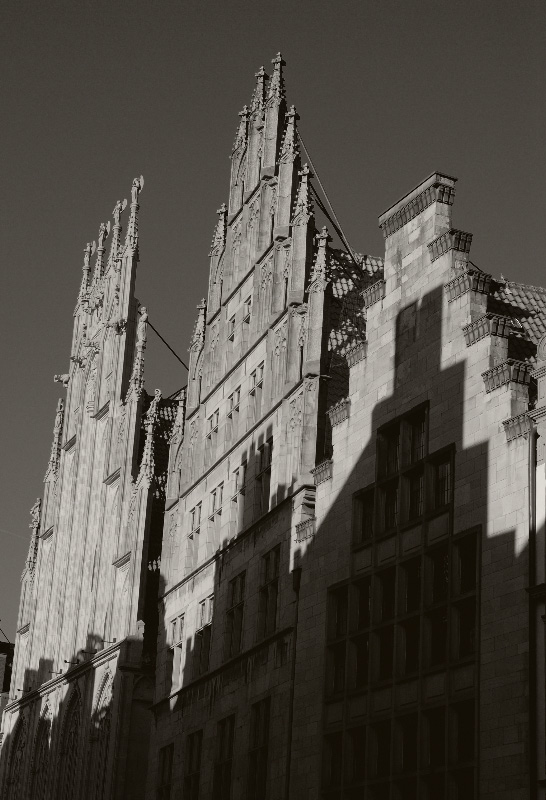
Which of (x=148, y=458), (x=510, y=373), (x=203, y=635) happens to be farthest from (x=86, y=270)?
(x=510, y=373)

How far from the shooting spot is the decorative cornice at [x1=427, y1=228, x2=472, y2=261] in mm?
31297

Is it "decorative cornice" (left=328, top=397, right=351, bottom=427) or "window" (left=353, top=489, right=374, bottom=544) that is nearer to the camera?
"window" (left=353, top=489, right=374, bottom=544)

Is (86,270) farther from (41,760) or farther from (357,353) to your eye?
(357,353)

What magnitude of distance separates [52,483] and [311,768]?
3078 centimetres

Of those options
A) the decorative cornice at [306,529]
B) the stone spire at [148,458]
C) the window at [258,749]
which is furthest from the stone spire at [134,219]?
the window at [258,749]

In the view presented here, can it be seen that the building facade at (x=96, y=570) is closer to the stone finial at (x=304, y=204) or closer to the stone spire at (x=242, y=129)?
the stone spire at (x=242, y=129)

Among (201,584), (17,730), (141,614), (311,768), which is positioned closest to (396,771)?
(311,768)

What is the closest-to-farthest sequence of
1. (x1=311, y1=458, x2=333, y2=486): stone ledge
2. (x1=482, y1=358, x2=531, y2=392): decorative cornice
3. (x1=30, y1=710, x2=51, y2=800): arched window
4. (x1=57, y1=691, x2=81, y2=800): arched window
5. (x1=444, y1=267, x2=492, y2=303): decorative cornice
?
(x1=482, y1=358, x2=531, y2=392): decorative cornice < (x1=444, y1=267, x2=492, y2=303): decorative cornice < (x1=311, y1=458, x2=333, y2=486): stone ledge < (x1=57, y1=691, x2=81, y2=800): arched window < (x1=30, y1=710, x2=51, y2=800): arched window

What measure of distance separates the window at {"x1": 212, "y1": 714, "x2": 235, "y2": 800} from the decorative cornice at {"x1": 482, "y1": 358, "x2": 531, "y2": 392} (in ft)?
40.5

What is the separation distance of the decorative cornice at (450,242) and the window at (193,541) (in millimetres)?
13827

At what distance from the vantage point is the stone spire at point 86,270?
63438mm

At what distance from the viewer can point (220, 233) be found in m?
46.2

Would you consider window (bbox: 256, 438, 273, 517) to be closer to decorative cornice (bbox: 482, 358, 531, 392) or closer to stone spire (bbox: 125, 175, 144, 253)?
decorative cornice (bbox: 482, 358, 531, 392)

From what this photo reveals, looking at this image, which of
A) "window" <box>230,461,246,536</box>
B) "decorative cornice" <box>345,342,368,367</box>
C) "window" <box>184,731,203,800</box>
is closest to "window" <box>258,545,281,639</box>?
"window" <box>230,461,246,536</box>
